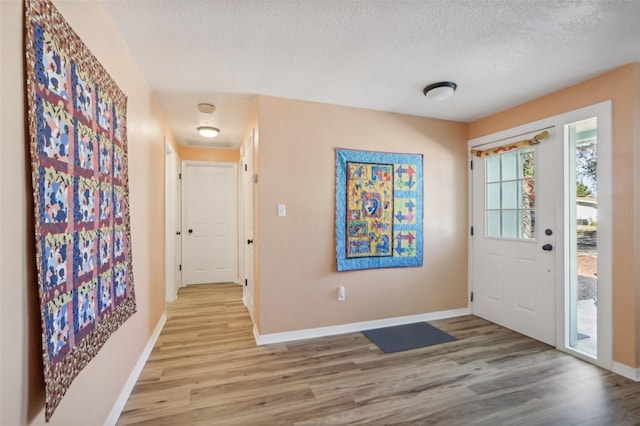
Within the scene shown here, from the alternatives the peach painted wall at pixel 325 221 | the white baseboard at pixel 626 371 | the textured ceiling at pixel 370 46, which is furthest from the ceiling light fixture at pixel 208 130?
the white baseboard at pixel 626 371

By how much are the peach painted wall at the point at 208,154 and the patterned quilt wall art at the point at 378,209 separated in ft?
8.84

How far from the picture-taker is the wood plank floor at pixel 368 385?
1.75 m

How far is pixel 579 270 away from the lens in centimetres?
270

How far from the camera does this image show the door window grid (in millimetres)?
2857

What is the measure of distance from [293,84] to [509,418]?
9.19 feet

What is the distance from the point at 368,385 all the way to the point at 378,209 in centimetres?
165

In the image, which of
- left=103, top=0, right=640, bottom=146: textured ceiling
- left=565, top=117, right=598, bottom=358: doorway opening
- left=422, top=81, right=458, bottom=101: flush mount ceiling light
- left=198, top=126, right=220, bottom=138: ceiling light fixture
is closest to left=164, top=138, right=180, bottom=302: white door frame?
left=198, top=126, right=220, bottom=138: ceiling light fixture

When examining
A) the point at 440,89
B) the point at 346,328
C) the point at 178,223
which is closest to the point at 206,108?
the point at 440,89

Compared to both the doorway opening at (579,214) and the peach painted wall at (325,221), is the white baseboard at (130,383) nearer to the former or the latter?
the peach painted wall at (325,221)

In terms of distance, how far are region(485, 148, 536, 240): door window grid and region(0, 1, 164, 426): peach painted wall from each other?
11.4 ft

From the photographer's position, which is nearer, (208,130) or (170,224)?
(208,130)

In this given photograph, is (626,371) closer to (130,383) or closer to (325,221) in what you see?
(325,221)

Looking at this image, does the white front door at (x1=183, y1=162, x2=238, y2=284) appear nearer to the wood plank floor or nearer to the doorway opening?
the wood plank floor

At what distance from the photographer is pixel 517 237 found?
298 cm
